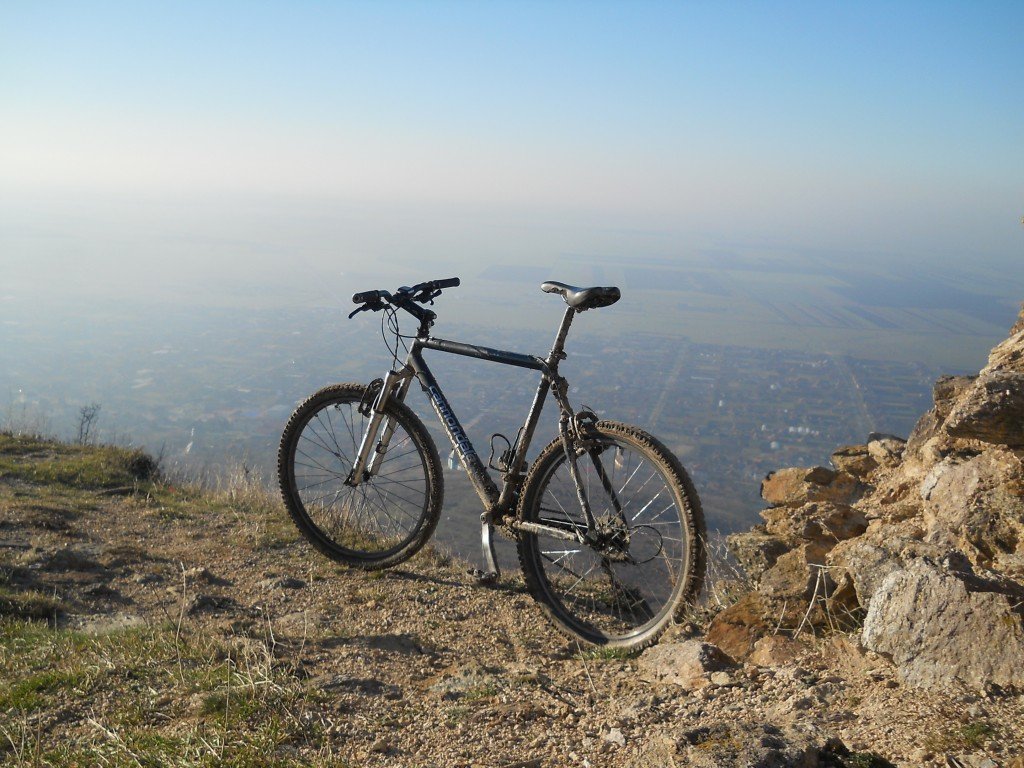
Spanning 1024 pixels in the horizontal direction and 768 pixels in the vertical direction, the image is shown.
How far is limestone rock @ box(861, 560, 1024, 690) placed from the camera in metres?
2.27

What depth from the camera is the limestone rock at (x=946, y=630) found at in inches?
89.4

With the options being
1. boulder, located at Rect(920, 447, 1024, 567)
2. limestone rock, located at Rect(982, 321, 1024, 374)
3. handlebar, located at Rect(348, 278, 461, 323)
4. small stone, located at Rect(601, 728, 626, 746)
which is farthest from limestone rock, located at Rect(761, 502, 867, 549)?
handlebar, located at Rect(348, 278, 461, 323)

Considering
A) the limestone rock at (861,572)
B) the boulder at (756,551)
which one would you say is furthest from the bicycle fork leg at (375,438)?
the limestone rock at (861,572)

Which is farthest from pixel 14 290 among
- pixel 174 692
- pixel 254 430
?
pixel 174 692

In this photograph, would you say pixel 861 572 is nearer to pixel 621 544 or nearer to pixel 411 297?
pixel 621 544

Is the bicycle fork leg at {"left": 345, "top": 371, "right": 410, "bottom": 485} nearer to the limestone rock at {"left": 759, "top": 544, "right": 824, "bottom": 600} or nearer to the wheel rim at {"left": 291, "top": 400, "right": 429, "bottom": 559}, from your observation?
the wheel rim at {"left": 291, "top": 400, "right": 429, "bottom": 559}

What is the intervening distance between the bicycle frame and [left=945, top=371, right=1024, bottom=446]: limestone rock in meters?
1.78

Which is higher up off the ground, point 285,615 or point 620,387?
point 285,615

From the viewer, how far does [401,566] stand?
5.20m

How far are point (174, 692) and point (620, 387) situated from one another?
90.2ft

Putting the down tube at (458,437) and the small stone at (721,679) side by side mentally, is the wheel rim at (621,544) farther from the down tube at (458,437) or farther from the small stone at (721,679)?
the small stone at (721,679)

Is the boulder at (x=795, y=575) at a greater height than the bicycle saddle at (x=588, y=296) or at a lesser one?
lesser

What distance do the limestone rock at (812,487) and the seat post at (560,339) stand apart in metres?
1.57

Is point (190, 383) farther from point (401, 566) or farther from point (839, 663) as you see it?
point (839, 663)
